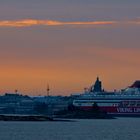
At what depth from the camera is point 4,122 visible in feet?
537

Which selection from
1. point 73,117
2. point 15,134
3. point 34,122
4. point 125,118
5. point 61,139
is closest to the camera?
point 61,139

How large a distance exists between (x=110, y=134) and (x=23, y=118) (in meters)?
56.5

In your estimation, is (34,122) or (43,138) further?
(34,122)

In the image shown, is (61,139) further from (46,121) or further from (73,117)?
(73,117)

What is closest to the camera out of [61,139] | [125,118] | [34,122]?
[61,139]

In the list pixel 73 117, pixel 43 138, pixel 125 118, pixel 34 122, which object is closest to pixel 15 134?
pixel 43 138

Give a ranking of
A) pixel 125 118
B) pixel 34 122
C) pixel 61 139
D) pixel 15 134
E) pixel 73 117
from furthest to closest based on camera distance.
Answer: pixel 125 118 < pixel 73 117 < pixel 34 122 < pixel 15 134 < pixel 61 139

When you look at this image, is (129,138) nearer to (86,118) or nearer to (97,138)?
(97,138)

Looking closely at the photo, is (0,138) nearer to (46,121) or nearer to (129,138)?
(129,138)

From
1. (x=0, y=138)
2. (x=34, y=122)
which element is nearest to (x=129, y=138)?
(x=0, y=138)

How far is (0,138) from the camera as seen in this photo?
10594 cm

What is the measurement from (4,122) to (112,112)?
130 ft

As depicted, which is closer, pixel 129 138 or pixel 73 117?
pixel 129 138

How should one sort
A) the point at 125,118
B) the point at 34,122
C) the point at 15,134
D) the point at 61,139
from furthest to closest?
the point at 125,118 < the point at 34,122 < the point at 15,134 < the point at 61,139
